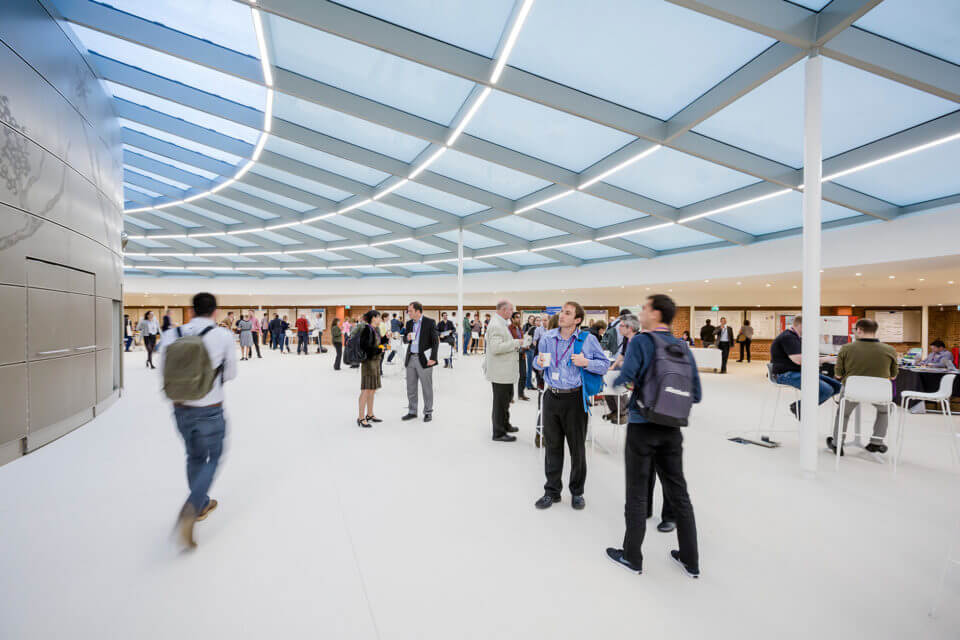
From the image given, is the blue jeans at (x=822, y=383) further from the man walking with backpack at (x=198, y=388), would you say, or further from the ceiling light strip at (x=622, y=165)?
the man walking with backpack at (x=198, y=388)

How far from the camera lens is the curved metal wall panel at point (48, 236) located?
439 cm

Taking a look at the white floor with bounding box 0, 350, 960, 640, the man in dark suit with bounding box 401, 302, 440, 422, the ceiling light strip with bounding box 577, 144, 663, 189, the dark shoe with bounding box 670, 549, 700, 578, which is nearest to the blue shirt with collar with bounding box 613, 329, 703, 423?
the dark shoe with bounding box 670, 549, 700, 578

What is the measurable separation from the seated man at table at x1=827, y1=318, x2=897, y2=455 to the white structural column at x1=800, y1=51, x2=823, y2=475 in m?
0.88

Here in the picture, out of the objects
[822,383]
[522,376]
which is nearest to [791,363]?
[822,383]

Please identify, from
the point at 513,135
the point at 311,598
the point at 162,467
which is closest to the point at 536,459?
the point at 311,598

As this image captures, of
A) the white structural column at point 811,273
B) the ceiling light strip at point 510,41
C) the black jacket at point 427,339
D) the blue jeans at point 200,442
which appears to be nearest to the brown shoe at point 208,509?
the blue jeans at point 200,442

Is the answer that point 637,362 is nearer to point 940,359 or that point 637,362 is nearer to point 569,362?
point 569,362

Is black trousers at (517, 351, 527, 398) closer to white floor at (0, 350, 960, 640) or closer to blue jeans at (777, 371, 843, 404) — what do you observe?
white floor at (0, 350, 960, 640)

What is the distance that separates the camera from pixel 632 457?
264 centimetres

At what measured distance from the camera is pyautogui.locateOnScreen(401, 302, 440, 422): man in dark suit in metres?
6.23

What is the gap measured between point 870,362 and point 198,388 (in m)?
6.77

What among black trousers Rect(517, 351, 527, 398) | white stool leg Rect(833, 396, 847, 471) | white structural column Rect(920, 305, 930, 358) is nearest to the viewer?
white stool leg Rect(833, 396, 847, 471)

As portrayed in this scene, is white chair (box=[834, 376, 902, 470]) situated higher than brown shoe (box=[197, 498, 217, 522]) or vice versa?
white chair (box=[834, 376, 902, 470])

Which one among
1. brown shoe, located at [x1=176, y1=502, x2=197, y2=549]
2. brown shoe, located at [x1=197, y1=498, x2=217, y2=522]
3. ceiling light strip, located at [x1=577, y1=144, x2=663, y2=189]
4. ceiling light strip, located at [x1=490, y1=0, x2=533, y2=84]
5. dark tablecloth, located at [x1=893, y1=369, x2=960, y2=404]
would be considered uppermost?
ceiling light strip, located at [x1=490, y1=0, x2=533, y2=84]
